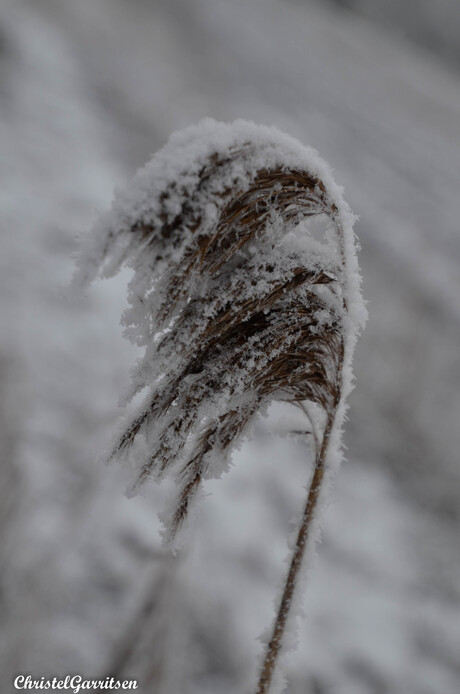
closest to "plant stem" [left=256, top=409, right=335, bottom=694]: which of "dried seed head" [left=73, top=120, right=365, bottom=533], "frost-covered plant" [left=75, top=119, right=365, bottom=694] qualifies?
"frost-covered plant" [left=75, top=119, right=365, bottom=694]

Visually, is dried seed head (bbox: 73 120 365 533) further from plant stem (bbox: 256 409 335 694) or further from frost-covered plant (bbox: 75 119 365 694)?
plant stem (bbox: 256 409 335 694)

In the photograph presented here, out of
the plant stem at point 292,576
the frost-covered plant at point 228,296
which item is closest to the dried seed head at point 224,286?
the frost-covered plant at point 228,296

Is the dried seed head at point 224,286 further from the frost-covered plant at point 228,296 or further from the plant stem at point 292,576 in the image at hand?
the plant stem at point 292,576

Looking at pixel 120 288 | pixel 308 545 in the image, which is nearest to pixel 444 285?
pixel 120 288

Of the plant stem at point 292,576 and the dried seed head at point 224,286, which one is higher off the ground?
the dried seed head at point 224,286

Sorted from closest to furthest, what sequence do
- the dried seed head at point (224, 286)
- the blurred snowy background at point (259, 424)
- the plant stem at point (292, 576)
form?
the dried seed head at point (224, 286), the plant stem at point (292, 576), the blurred snowy background at point (259, 424)

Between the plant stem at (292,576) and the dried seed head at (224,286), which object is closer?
the dried seed head at (224,286)

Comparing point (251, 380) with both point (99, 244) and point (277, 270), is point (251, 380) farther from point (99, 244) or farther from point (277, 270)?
point (99, 244)

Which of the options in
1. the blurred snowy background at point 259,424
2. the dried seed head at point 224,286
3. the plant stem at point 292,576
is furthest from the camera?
the blurred snowy background at point 259,424
